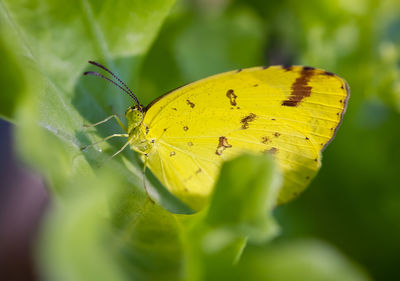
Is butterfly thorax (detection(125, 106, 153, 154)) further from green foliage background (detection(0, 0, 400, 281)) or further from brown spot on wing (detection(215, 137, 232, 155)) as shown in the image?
brown spot on wing (detection(215, 137, 232, 155))

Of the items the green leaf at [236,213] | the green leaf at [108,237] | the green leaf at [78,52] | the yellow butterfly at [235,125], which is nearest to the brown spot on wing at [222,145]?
the yellow butterfly at [235,125]

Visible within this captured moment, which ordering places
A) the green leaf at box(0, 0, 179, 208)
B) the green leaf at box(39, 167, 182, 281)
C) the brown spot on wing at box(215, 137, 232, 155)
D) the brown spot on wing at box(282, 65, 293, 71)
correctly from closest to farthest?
1. the green leaf at box(39, 167, 182, 281)
2. the green leaf at box(0, 0, 179, 208)
3. the brown spot on wing at box(282, 65, 293, 71)
4. the brown spot on wing at box(215, 137, 232, 155)

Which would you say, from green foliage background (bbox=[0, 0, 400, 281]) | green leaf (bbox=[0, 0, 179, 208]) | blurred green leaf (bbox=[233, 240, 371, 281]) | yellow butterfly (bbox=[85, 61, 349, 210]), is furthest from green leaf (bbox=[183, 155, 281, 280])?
yellow butterfly (bbox=[85, 61, 349, 210])

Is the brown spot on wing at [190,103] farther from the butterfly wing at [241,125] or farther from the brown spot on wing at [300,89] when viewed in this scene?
the brown spot on wing at [300,89]

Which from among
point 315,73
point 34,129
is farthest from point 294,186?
point 34,129

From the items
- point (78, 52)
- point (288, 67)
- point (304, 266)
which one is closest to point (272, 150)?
point (288, 67)

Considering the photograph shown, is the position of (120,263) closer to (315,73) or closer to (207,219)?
(207,219)
